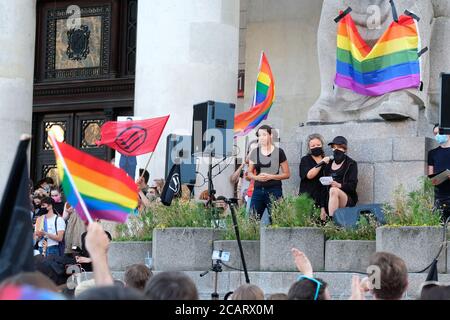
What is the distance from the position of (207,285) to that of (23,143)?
832 centimetres

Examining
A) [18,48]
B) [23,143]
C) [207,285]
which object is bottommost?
[207,285]

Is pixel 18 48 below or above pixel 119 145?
above

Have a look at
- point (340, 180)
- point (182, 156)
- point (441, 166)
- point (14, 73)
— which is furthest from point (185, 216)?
point (14, 73)

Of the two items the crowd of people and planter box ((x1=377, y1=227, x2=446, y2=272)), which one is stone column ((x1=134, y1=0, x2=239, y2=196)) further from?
planter box ((x1=377, y1=227, x2=446, y2=272))

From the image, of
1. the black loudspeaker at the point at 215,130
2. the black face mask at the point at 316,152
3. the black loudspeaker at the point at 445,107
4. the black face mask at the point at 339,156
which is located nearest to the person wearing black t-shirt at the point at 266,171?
the black face mask at the point at 316,152

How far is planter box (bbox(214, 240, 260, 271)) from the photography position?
14.7 metres

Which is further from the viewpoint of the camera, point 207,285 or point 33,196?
point 33,196

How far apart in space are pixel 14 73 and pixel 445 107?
12583 millimetres

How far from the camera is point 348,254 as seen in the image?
13.9 m

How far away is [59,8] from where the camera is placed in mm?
29516

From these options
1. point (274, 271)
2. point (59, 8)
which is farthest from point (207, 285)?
point (59, 8)

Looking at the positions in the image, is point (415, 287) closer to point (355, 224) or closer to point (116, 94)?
point (355, 224)

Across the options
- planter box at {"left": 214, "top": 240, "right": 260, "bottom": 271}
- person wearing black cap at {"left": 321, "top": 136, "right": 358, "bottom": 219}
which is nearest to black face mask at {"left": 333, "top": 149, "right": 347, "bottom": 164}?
person wearing black cap at {"left": 321, "top": 136, "right": 358, "bottom": 219}

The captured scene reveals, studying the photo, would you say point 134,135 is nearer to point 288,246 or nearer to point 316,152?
point 316,152
